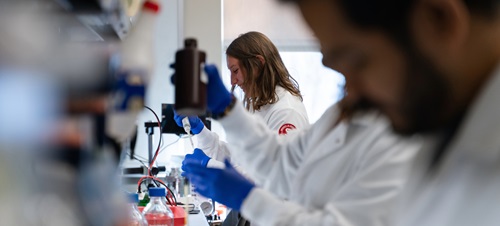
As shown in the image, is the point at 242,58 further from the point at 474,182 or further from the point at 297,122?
the point at 474,182

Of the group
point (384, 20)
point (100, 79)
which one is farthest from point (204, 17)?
point (384, 20)

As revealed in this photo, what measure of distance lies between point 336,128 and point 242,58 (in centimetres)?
102

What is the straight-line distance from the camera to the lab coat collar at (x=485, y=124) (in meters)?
0.50

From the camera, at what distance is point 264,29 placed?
4160 millimetres

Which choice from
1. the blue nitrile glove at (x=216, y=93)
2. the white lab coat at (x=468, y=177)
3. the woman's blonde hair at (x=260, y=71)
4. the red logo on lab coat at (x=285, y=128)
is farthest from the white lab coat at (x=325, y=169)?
the woman's blonde hair at (x=260, y=71)

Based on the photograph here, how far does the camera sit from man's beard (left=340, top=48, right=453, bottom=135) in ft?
1.74

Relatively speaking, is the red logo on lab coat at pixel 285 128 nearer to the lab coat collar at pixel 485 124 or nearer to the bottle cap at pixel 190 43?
the bottle cap at pixel 190 43

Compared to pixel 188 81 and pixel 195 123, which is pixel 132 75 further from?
pixel 195 123

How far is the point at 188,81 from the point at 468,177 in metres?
0.58

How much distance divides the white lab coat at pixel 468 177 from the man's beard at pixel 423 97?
0.09ft

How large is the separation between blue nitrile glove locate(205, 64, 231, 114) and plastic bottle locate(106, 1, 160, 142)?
0.40 meters

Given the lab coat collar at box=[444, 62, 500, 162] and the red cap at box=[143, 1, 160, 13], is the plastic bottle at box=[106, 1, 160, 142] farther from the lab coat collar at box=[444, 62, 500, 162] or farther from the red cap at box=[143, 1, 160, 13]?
the lab coat collar at box=[444, 62, 500, 162]

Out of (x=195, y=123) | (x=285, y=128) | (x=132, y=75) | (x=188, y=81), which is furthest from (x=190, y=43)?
(x=195, y=123)

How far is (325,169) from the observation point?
1.12m
